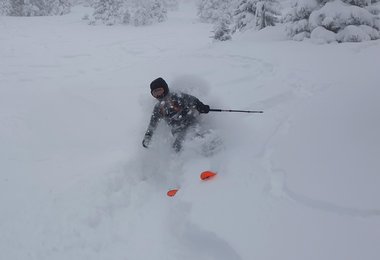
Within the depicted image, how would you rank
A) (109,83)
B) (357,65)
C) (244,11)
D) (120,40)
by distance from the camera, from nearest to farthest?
(357,65) → (109,83) → (244,11) → (120,40)

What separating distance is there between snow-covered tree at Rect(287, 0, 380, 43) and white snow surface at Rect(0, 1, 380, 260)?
1.81 meters

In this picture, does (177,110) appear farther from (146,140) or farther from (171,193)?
(171,193)

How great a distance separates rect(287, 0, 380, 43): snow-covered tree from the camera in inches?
538

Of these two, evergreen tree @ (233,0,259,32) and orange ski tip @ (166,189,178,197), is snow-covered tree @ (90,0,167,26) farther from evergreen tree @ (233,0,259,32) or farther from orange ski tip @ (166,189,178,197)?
orange ski tip @ (166,189,178,197)

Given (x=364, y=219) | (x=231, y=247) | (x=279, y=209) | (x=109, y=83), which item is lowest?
(x=109, y=83)

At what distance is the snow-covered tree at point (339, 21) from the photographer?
44.9 feet

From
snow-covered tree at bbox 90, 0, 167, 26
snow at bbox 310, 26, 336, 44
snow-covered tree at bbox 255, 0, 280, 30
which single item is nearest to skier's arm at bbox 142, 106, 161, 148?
snow at bbox 310, 26, 336, 44

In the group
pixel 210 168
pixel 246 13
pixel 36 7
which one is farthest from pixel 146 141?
pixel 36 7

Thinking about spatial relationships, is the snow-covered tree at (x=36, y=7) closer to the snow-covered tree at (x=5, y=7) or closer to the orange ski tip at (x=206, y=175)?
the snow-covered tree at (x=5, y=7)

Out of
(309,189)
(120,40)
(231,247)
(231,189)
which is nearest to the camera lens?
(231,247)

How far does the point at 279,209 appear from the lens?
15.4ft

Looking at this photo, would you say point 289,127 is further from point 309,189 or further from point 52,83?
point 52,83

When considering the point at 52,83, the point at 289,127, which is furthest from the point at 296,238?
the point at 52,83

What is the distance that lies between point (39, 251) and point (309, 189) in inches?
157
